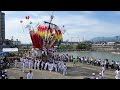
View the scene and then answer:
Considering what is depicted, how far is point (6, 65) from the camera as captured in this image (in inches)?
414

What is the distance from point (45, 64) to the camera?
10.2 metres

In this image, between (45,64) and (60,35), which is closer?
(45,64)

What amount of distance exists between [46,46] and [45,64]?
157 cm
